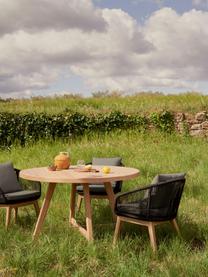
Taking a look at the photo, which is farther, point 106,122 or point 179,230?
point 106,122

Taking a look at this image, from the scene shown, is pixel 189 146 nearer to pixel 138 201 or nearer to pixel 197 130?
pixel 197 130

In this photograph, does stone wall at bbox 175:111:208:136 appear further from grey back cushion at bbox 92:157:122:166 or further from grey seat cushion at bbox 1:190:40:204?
grey seat cushion at bbox 1:190:40:204

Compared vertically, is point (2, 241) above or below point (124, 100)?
below

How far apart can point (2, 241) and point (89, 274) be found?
1.34m

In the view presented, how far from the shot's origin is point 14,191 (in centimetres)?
720

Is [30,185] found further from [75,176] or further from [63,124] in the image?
[63,124]

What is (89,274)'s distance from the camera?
479 centimetres

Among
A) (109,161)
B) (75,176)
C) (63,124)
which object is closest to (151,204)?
(75,176)

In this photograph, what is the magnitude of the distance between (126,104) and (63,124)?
307 cm

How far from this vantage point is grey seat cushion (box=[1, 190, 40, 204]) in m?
6.62

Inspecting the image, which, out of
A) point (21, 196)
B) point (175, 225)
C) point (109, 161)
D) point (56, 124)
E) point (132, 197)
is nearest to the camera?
point (132, 197)

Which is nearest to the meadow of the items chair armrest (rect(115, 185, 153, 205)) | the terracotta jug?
chair armrest (rect(115, 185, 153, 205))

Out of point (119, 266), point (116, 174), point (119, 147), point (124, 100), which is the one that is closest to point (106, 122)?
point (119, 147)

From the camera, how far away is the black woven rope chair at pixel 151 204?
554 centimetres
